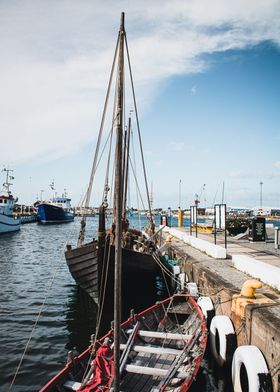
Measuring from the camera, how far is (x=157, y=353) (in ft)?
23.9

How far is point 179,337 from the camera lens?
8109 millimetres

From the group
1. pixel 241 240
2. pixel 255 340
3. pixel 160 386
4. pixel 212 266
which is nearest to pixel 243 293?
pixel 255 340

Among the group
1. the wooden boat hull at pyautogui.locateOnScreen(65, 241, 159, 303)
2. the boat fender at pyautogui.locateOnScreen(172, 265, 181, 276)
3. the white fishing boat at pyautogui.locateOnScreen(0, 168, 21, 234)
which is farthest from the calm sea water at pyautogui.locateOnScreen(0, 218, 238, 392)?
the white fishing boat at pyautogui.locateOnScreen(0, 168, 21, 234)

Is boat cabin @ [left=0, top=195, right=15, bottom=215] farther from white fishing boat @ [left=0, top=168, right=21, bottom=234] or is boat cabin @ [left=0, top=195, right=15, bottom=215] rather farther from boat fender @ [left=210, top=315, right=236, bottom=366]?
boat fender @ [left=210, top=315, right=236, bottom=366]

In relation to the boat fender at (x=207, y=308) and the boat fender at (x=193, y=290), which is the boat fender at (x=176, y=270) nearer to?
the boat fender at (x=193, y=290)

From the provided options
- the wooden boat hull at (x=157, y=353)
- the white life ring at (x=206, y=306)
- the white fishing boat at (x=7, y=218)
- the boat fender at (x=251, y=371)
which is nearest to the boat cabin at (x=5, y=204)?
the white fishing boat at (x=7, y=218)

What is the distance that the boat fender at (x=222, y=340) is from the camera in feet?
24.7

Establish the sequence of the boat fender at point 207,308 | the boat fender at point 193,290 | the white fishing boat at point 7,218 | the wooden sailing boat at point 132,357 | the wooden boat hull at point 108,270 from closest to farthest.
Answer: the wooden sailing boat at point 132,357
the boat fender at point 207,308
the boat fender at point 193,290
the wooden boat hull at point 108,270
the white fishing boat at point 7,218

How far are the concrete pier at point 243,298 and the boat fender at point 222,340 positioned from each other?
0.20m

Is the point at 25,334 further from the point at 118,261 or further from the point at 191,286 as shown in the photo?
the point at 118,261

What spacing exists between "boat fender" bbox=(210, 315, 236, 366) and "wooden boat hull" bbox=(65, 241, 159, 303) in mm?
4425

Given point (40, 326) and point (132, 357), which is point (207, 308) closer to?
point (132, 357)

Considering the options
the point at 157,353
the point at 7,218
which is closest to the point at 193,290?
the point at 157,353

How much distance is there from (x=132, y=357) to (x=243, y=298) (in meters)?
3.19
